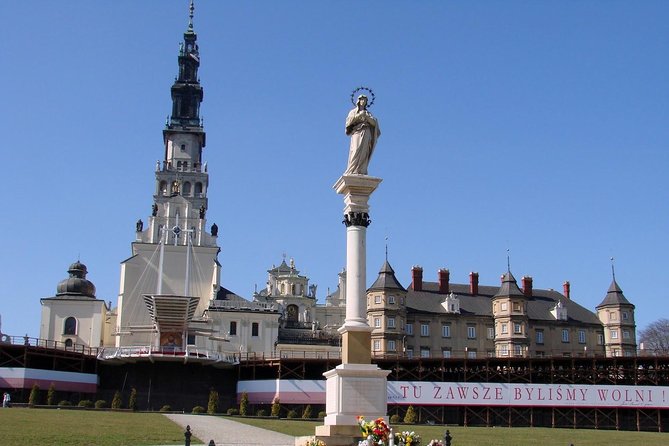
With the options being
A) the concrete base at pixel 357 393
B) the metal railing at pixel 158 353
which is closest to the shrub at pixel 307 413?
the metal railing at pixel 158 353

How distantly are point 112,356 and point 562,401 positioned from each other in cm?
3597

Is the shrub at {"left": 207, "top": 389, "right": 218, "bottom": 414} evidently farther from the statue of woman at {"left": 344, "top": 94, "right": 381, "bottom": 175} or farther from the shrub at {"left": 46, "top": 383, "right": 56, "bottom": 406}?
the statue of woman at {"left": 344, "top": 94, "right": 381, "bottom": 175}

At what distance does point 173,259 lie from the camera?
3558 inches

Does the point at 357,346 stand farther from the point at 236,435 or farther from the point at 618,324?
the point at 618,324

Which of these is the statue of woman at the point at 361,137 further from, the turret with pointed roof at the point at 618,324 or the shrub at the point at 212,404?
the turret with pointed roof at the point at 618,324

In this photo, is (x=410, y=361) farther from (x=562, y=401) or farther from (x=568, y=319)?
(x=568, y=319)

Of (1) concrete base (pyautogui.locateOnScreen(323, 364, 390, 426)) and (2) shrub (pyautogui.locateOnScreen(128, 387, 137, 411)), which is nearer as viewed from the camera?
(1) concrete base (pyautogui.locateOnScreen(323, 364, 390, 426))

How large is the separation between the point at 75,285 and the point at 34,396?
3332cm

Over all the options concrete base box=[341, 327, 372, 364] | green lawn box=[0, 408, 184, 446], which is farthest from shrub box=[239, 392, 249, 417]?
concrete base box=[341, 327, 372, 364]

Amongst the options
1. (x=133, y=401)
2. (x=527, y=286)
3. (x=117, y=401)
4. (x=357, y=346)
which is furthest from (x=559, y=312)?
(x=357, y=346)

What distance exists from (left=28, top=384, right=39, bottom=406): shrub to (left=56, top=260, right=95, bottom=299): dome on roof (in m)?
31.6

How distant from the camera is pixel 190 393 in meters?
67.8

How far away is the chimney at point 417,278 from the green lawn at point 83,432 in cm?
5738

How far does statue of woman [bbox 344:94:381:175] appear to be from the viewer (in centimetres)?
2845
